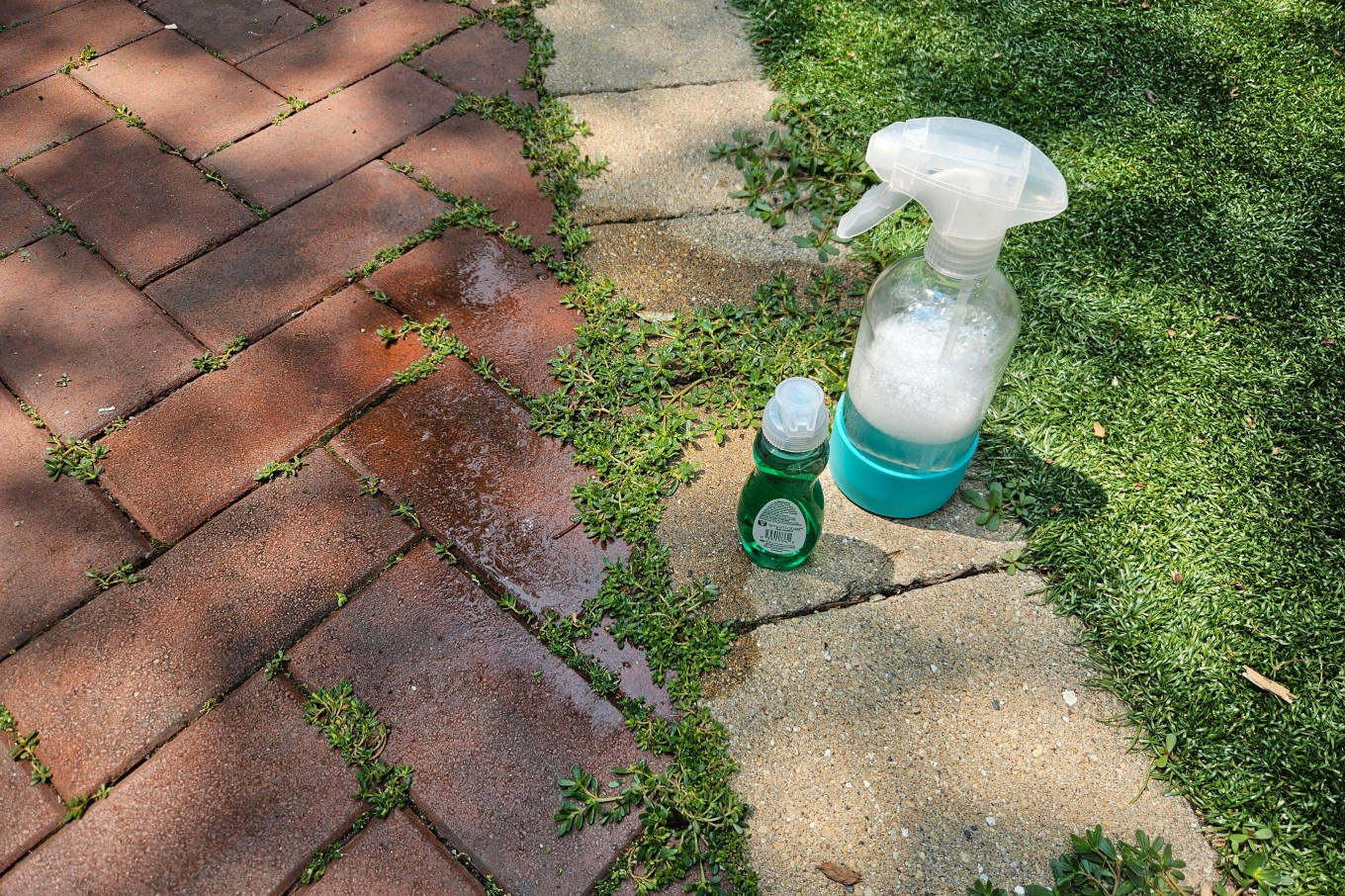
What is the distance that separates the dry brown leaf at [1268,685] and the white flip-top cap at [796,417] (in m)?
0.98

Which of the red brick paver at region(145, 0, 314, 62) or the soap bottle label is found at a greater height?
the red brick paver at region(145, 0, 314, 62)

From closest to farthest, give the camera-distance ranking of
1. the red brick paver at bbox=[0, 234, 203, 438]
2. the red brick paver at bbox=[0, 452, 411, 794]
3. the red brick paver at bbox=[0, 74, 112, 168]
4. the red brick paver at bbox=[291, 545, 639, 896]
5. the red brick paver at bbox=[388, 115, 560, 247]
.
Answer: the red brick paver at bbox=[291, 545, 639, 896] < the red brick paver at bbox=[0, 452, 411, 794] < the red brick paver at bbox=[0, 234, 203, 438] < the red brick paver at bbox=[388, 115, 560, 247] < the red brick paver at bbox=[0, 74, 112, 168]

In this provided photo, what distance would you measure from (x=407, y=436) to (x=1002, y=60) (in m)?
2.30

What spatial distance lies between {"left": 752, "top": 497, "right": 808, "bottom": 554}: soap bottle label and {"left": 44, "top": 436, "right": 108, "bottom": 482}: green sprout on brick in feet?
4.79

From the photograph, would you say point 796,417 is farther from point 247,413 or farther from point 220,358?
point 220,358

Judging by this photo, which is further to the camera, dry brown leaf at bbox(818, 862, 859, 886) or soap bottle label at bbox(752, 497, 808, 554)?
soap bottle label at bbox(752, 497, 808, 554)

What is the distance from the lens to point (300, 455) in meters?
2.07

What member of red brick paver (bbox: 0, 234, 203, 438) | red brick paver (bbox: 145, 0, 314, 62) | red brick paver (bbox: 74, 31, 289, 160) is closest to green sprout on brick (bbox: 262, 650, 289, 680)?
red brick paver (bbox: 0, 234, 203, 438)

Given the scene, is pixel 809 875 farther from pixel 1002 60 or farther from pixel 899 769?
pixel 1002 60

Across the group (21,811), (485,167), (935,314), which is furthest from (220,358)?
(935,314)

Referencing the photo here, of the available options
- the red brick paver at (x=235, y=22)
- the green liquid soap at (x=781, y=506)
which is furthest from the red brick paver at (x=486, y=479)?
the red brick paver at (x=235, y=22)

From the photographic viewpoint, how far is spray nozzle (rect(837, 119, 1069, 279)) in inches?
58.1

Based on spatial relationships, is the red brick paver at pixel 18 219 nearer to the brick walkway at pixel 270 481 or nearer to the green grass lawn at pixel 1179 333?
the brick walkway at pixel 270 481

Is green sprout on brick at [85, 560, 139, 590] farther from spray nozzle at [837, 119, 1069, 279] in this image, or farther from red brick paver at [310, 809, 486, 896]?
spray nozzle at [837, 119, 1069, 279]
